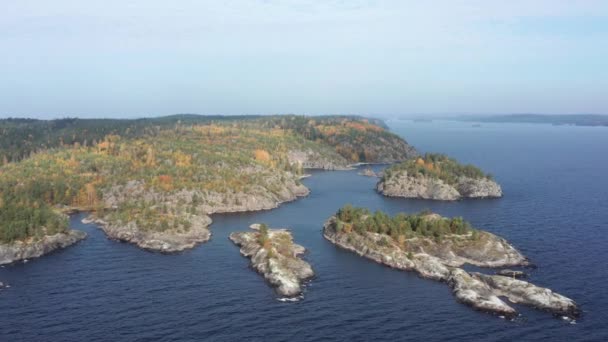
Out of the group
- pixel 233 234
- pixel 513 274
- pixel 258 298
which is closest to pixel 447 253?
pixel 513 274

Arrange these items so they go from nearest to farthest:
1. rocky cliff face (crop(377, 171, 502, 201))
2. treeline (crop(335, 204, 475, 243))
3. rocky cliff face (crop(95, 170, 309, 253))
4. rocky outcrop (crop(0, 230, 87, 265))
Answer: rocky outcrop (crop(0, 230, 87, 265))
treeline (crop(335, 204, 475, 243))
rocky cliff face (crop(95, 170, 309, 253))
rocky cliff face (crop(377, 171, 502, 201))

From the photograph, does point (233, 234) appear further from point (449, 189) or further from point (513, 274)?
point (449, 189)

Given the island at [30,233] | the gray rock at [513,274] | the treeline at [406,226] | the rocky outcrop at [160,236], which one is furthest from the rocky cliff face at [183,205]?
the gray rock at [513,274]

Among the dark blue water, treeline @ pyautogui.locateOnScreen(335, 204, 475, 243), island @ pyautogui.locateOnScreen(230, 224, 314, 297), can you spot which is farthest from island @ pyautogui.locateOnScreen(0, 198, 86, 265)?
treeline @ pyautogui.locateOnScreen(335, 204, 475, 243)

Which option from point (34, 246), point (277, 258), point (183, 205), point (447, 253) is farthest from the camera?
point (183, 205)

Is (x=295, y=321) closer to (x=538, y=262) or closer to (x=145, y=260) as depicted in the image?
(x=145, y=260)

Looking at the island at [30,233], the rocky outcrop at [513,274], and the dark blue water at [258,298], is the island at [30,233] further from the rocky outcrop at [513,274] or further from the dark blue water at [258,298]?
the rocky outcrop at [513,274]

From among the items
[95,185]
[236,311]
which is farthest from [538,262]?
[95,185]

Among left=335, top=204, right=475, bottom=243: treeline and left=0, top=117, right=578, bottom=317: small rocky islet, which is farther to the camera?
left=335, top=204, right=475, bottom=243: treeline

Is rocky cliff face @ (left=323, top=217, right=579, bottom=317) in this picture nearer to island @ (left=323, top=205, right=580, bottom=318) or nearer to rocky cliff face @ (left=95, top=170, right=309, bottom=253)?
island @ (left=323, top=205, right=580, bottom=318)
